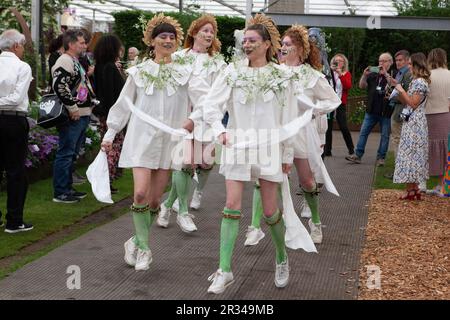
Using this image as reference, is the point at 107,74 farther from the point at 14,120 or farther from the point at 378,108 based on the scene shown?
the point at 378,108

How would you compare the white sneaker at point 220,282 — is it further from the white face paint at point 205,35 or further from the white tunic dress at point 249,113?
the white face paint at point 205,35

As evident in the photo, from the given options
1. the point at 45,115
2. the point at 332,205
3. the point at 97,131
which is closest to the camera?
the point at 45,115

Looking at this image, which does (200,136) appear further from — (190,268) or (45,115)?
(45,115)

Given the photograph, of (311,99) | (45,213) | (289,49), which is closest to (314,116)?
(311,99)

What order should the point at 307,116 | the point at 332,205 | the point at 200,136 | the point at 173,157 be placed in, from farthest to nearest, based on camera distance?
the point at 332,205
the point at 200,136
the point at 173,157
the point at 307,116

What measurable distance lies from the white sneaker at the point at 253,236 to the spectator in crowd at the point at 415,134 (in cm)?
311

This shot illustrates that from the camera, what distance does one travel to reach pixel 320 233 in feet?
24.6

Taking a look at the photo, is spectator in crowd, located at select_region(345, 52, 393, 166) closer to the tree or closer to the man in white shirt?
the man in white shirt

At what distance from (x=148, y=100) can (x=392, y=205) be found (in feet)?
14.3

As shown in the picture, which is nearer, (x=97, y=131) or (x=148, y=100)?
(x=148, y=100)

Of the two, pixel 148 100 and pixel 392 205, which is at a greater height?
pixel 148 100

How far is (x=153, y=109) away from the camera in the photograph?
6262 millimetres
